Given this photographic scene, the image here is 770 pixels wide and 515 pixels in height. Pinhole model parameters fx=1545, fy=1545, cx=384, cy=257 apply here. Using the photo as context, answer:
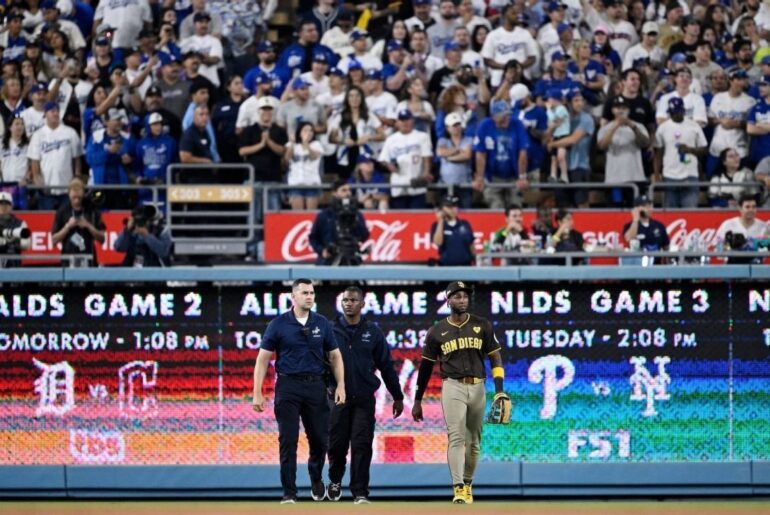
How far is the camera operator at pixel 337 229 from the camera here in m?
16.6

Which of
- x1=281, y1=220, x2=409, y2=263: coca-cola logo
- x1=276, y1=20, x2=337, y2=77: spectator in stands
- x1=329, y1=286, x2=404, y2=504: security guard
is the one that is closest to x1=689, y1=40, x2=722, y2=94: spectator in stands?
x1=276, y1=20, x2=337, y2=77: spectator in stands

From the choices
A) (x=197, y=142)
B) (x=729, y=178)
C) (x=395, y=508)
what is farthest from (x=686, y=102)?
(x=395, y=508)

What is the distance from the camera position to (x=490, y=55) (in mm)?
22203

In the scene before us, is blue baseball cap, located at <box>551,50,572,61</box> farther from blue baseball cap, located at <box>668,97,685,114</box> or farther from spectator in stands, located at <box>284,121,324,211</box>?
spectator in stands, located at <box>284,121,324,211</box>

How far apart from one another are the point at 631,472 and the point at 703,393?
101 cm

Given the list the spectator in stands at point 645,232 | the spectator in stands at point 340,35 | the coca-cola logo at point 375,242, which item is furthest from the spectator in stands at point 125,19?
the spectator in stands at point 645,232

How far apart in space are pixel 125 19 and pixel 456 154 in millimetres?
6438

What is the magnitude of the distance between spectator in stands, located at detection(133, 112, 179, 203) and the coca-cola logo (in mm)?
2129

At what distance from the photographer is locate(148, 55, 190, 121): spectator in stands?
70.9ft

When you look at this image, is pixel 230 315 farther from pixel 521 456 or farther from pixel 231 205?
pixel 231 205

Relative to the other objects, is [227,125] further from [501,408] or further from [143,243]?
[501,408]

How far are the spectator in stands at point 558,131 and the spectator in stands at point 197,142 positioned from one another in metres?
4.48

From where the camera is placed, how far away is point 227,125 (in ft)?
68.5

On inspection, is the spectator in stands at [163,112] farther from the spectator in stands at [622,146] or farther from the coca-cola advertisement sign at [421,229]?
the spectator in stands at [622,146]
